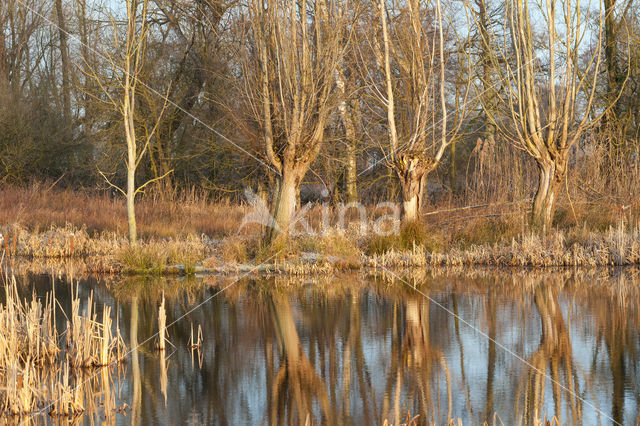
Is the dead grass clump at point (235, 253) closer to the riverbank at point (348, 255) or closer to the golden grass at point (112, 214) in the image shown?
the riverbank at point (348, 255)

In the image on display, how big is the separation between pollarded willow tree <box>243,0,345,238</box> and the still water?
10.3 feet

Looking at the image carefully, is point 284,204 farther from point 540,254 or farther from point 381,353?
point 381,353

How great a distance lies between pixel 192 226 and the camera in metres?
19.8

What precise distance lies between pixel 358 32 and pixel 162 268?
780 centimetres

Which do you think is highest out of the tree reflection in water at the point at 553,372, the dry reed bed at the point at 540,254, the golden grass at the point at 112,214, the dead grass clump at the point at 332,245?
the golden grass at the point at 112,214

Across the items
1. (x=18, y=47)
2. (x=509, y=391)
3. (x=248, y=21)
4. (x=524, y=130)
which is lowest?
(x=509, y=391)

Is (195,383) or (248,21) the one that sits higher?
(248,21)

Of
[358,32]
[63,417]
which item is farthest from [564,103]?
[63,417]

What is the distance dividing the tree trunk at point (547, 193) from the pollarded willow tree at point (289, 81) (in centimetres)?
459

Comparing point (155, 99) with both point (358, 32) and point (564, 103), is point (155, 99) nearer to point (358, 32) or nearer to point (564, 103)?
point (358, 32)

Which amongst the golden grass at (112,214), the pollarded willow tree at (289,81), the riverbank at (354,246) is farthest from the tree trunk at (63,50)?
the pollarded willow tree at (289,81)

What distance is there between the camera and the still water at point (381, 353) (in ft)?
19.2

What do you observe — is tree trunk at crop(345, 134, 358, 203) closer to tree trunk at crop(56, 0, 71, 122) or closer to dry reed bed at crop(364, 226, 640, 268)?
dry reed bed at crop(364, 226, 640, 268)

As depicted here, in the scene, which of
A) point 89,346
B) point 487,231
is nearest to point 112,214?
point 487,231
